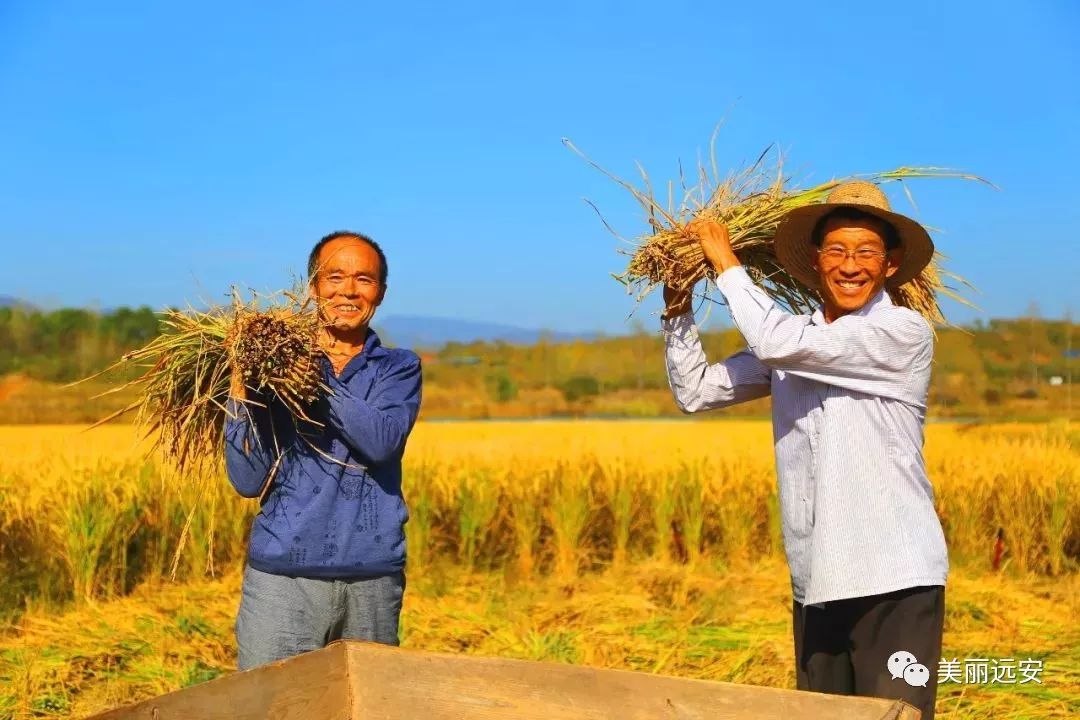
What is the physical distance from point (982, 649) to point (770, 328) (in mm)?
3384

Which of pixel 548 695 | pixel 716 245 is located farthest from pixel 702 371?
pixel 548 695

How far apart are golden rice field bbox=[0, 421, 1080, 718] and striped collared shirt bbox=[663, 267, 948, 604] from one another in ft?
6.67

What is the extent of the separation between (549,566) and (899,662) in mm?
4362

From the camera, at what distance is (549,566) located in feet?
20.9

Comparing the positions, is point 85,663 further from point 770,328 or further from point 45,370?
point 45,370

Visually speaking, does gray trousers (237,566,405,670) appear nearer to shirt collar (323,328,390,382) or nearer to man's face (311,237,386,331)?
shirt collar (323,328,390,382)

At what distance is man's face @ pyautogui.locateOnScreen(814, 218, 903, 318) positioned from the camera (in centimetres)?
221

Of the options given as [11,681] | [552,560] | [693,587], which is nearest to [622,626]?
[693,587]

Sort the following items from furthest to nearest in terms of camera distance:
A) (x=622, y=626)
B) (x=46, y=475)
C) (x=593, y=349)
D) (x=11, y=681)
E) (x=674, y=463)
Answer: (x=593, y=349)
(x=674, y=463)
(x=46, y=475)
(x=622, y=626)
(x=11, y=681)

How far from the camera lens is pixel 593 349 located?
23.0 meters

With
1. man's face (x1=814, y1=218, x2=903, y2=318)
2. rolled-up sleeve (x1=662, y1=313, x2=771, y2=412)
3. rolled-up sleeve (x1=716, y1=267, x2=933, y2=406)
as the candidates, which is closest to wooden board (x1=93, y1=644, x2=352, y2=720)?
rolled-up sleeve (x1=662, y1=313, x2=771, y2=412)

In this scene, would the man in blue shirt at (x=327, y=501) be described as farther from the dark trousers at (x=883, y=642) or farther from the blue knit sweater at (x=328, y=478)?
the dark trousers at (x=883, y=642)

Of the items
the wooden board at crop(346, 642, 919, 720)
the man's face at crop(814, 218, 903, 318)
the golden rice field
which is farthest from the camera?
the golden rice field

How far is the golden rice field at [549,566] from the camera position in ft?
14.9
